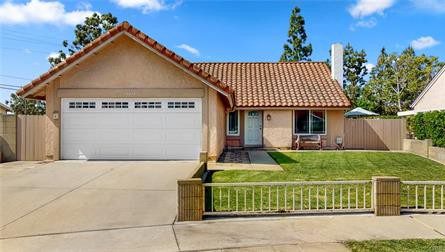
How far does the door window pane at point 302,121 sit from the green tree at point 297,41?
2273 centimetres

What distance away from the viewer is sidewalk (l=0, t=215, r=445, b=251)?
5.30 metres

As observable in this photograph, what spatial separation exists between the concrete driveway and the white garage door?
158cm

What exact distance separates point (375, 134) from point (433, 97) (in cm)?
752

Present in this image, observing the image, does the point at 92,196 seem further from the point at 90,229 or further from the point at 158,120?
the point at 158,120

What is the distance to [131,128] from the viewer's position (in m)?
14.5

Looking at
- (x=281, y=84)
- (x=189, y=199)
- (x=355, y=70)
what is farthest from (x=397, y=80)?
(x=189, y=199)

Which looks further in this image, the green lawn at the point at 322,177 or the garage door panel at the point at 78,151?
the garage door panel at the point at 78,151

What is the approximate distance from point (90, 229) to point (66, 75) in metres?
10.0

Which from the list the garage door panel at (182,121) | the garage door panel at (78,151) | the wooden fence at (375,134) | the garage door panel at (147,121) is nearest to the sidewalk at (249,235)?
the garage door panel at (182,121)

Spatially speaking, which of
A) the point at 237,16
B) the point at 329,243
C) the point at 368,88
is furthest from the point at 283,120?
the point at 368,88

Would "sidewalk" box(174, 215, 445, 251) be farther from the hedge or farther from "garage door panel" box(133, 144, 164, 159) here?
the hedge

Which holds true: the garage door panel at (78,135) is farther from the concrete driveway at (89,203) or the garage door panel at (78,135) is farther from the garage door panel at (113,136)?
the concrete driveway at (89,203)

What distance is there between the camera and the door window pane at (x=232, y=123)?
21031mm

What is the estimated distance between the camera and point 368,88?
43062mm
